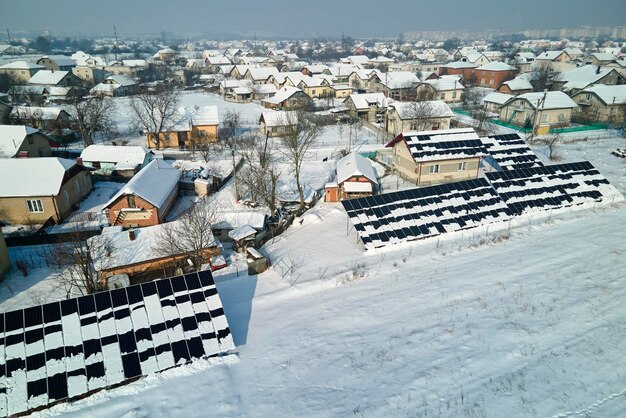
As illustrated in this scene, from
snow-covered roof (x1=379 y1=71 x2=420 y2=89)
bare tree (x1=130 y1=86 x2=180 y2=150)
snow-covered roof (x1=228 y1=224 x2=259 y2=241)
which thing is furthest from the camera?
snow-covered roof (x1=379 y1=71 x2=420 y2=89)

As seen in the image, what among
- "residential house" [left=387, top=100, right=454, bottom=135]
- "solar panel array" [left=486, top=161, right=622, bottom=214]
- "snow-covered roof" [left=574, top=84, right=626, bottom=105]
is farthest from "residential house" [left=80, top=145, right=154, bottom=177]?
"snow-covered roof" [left=574, top=84, right=626, bottom=105]

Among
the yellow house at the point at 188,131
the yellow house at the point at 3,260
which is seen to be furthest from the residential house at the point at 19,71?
the yellow house at the point at 3,260

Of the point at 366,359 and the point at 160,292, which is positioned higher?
the point at 160,292

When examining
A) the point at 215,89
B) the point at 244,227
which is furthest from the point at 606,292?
the point at 215,89

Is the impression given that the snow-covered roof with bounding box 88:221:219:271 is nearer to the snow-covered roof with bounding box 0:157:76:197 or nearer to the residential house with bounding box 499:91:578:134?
the snow-covered roof with bounding box 0:157:76:197

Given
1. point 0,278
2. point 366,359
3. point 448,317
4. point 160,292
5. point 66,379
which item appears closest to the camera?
point 66,379

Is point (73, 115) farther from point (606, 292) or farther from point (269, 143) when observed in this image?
point (606, 292)
